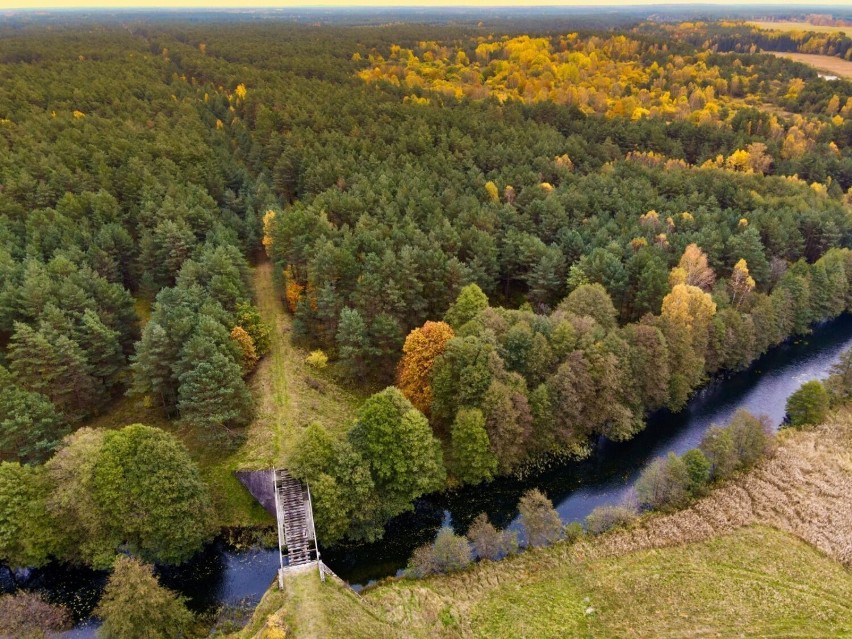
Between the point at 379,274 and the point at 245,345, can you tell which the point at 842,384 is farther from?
the point at 245,345

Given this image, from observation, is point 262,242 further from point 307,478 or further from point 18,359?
point 307,478

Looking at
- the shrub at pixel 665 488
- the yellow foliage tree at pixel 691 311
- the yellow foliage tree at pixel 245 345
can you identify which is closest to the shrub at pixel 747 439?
the shrub at pixel 665 488

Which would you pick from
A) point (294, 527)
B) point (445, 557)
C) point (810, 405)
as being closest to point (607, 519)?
point (445, 557)

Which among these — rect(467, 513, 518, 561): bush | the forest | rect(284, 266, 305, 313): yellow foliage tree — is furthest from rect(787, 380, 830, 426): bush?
rect(284, 266, 305, 313): yellow foliage tree

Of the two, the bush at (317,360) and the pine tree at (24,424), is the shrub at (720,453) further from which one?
the pine tree at (24,424)

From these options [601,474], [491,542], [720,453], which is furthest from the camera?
[601,474]

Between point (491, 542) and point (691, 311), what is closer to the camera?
point (491, 542)

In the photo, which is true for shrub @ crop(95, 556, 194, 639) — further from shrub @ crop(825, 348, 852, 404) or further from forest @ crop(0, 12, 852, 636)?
shrub @ crop(825, 348, 852, 404)
